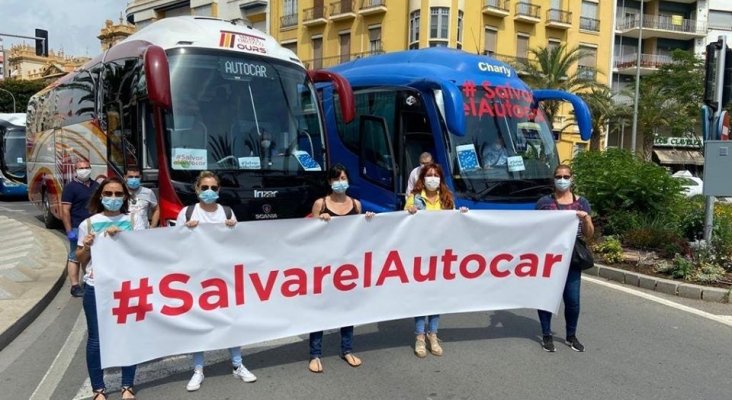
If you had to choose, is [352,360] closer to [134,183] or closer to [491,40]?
[134,183]

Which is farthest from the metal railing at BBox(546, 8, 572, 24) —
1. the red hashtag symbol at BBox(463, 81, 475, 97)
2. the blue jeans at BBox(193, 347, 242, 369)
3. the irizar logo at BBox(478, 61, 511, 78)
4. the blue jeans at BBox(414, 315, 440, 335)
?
the blue jeans at BBox(193, 347, 242, 369)

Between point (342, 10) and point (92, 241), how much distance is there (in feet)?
125

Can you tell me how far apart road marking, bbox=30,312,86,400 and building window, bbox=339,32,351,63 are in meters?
35.6

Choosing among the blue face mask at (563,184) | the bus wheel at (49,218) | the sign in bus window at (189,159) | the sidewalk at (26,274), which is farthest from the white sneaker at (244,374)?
the bus wheel at (49,218)

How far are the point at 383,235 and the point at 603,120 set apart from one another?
118 feet

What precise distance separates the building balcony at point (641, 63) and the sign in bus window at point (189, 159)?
148 ft

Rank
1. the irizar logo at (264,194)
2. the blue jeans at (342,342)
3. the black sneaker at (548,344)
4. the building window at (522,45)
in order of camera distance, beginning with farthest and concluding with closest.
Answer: the building window at (522,45), the irizar logo at (264,194), the black sneaker at (548,344), the blue jeans at (342,342)

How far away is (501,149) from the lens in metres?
8.87

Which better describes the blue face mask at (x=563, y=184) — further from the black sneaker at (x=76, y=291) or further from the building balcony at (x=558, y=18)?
the building balcony at (x=558, y=18)

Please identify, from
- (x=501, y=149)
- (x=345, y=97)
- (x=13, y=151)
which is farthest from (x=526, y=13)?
(x=345, y=97)

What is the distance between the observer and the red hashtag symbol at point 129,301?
14.4ft

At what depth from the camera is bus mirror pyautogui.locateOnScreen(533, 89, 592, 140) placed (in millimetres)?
9625

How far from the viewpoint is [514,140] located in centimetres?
902

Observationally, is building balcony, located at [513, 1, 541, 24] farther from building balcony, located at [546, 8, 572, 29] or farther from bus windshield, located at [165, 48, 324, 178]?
bus windshield, located at [165, 48, 324, 178]
